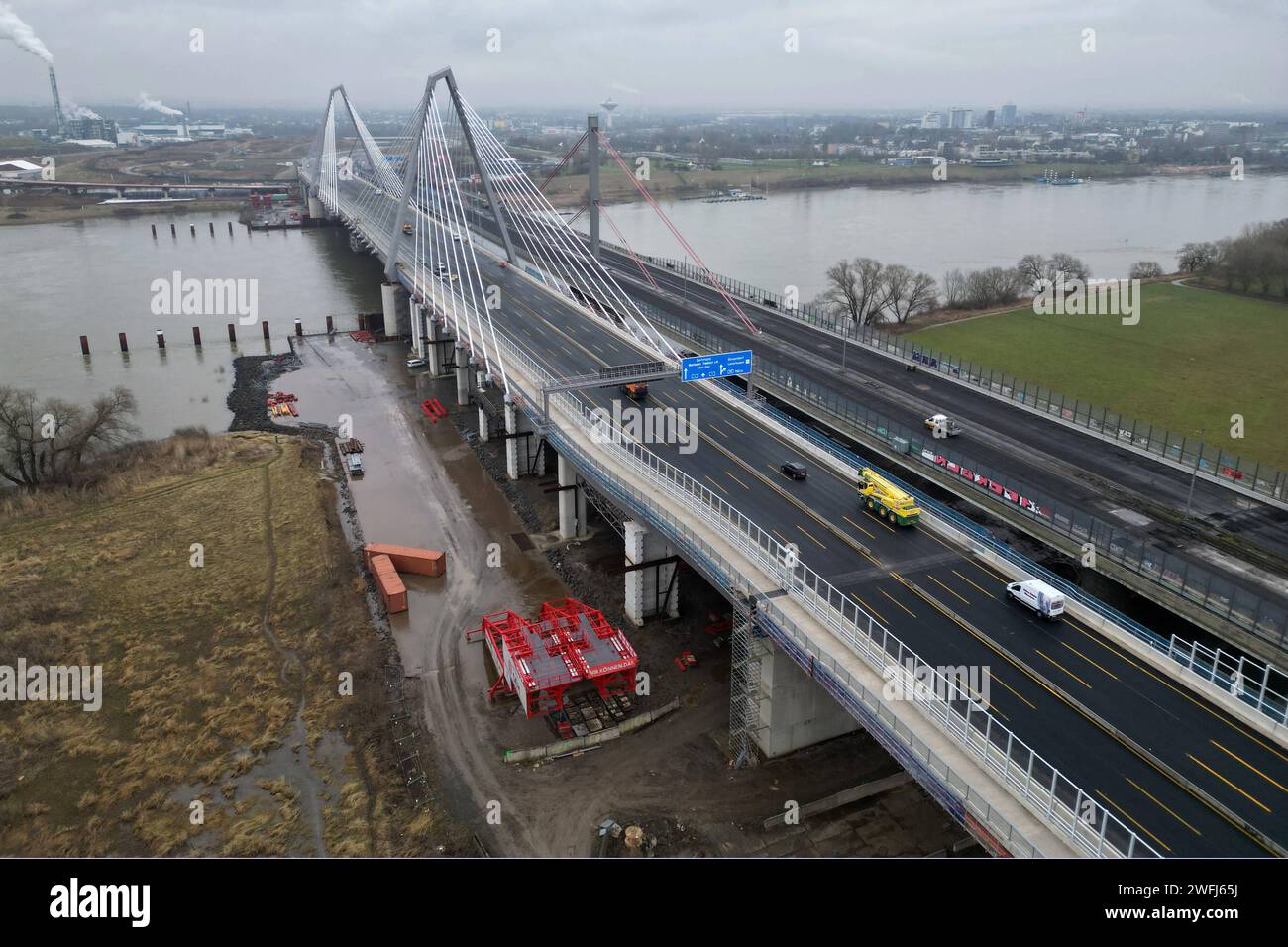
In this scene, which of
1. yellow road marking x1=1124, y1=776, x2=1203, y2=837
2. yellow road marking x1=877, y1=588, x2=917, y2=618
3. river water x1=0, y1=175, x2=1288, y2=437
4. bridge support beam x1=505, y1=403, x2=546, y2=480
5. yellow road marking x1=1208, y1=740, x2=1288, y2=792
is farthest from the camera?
river water x1=0, y1=175, x2=1288, y2=437

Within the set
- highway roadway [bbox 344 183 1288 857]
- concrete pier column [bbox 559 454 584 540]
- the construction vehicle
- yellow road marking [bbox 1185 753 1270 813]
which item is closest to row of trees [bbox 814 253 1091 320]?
highway roadway [bbox 344 183 1288 857]

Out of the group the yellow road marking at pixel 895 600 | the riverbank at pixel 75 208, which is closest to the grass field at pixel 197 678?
the yellow road marking at pixel 895 600

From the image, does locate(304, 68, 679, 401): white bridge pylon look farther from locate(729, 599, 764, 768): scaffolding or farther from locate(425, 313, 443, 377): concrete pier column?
locate(729, 599, 764, 768): scaffolding

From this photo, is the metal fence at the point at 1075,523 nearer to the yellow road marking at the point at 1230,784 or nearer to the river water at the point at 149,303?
the yellow road marking at the point at 1230,784

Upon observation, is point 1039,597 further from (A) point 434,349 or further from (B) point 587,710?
(A) point 434,349

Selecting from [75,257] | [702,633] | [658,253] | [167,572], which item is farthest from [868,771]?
[75,257]

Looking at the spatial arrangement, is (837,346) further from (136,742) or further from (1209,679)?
(136,742)

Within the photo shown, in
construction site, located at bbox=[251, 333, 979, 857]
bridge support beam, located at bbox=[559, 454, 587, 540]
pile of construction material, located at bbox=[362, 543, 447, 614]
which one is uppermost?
bridge support beam, located at bbox=[559, 454, 587, 540]
